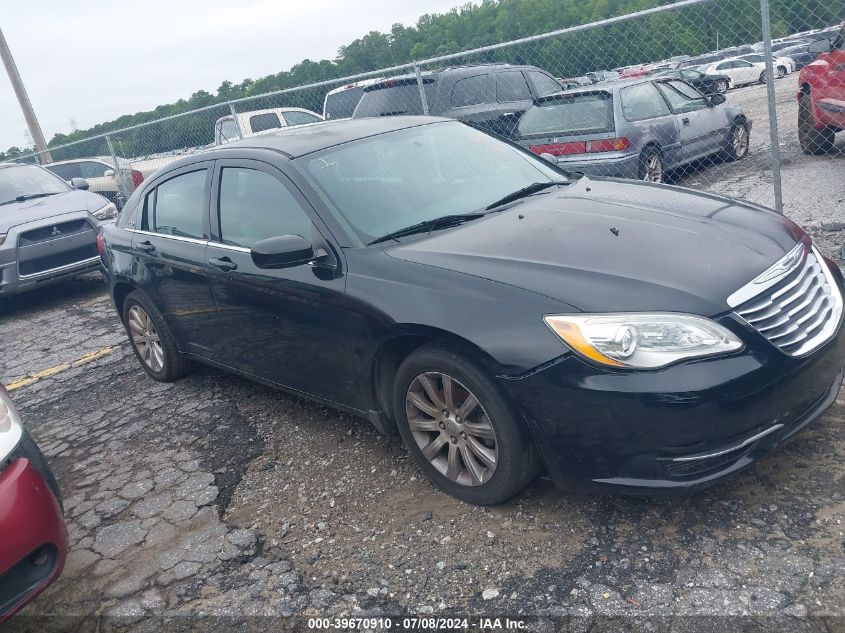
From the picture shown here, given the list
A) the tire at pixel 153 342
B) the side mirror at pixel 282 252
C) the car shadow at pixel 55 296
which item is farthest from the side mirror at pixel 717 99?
the car shadow at pixel 55 296

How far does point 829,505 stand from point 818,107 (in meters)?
6.38

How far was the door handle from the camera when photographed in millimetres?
3984

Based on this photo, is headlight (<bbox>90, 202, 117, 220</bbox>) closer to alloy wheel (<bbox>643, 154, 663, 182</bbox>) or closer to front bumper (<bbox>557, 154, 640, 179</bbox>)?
front bumper (<bbox>557, 154, 640, 179</bbox>)

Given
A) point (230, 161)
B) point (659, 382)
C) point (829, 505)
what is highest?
point (230, 161)

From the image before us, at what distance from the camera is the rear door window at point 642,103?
809 centimetres

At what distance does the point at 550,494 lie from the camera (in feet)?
10.4

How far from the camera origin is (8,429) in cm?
282

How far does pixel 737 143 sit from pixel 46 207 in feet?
29.3

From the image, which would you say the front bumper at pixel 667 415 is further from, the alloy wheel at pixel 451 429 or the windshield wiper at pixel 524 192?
the windshield wiper at pixel 524 192

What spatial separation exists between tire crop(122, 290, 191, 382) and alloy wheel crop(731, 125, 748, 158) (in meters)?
7.85

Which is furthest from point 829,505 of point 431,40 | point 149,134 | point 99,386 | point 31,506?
point 431,40

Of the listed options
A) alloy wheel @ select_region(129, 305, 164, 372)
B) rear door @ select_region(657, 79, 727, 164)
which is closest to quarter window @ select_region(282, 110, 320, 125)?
rear door @ select_region(657, 79, 727, 164)

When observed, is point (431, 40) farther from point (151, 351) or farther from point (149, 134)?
point (151, 351)

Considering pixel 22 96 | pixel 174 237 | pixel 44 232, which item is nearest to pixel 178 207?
pixel 174 237
